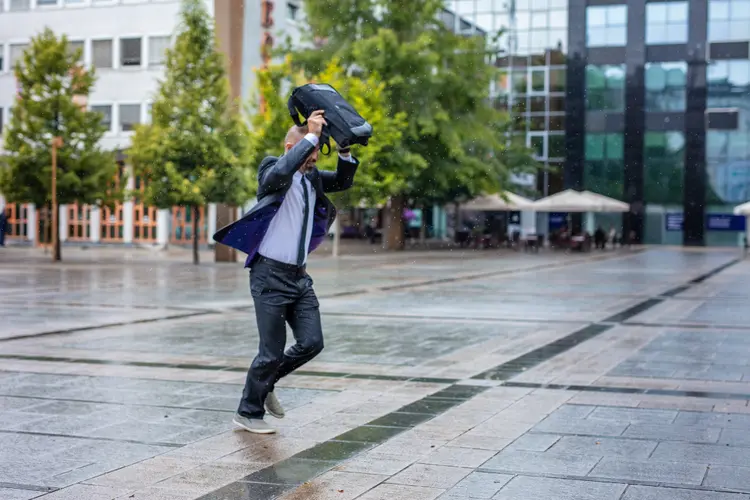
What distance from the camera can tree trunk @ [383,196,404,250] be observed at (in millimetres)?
47156

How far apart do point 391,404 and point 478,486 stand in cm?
266

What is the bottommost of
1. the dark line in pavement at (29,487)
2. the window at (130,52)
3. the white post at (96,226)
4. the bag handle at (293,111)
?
the dark line in pavement at (29,487)

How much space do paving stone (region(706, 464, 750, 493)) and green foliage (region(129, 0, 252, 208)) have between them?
88.2ft

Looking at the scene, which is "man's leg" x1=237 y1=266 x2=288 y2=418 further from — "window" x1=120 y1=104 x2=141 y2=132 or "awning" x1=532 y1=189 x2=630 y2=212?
"awning" x1=532 y1=189 x2=630 y2=212

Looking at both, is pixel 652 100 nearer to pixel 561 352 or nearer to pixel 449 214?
pixel 449 214

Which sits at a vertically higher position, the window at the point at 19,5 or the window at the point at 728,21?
the window at the point at 728,21

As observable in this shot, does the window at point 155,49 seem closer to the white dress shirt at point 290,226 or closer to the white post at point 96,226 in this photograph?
the white post at point 96,226

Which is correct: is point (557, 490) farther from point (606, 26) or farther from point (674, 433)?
point (606, 26)

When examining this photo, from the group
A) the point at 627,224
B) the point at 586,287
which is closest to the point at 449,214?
the point at 627,224

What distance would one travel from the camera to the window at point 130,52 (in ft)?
163

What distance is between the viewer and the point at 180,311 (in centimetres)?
1658

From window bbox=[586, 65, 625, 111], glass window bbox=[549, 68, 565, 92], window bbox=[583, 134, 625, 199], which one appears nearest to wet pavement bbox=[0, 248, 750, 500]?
window bbox=[583, 134, 625, 199]

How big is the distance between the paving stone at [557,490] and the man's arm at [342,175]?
215 centimetres

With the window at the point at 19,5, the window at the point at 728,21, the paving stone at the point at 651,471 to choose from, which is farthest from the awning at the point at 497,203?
the paving stone at the point at 651,471
